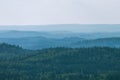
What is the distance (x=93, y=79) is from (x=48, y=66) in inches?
193

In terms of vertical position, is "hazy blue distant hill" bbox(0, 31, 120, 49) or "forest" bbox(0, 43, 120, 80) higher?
"forest" bbox(0, 43, 120, 80)

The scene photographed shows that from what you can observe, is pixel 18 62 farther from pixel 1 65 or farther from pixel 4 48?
pixel 4 48

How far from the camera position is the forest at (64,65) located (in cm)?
2172

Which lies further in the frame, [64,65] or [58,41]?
[58,41]

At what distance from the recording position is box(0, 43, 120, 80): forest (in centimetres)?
2172

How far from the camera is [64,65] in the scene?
84.3ft

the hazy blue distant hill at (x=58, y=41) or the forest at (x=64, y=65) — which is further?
the hazy blue distant hill at (x=58, y=41)

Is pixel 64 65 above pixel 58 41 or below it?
above

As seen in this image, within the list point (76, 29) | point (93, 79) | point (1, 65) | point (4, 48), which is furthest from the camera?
point (76, 29)

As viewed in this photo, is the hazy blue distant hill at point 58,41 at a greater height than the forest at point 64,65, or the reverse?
the forest at point 64,65

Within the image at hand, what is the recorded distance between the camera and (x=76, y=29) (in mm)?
90750

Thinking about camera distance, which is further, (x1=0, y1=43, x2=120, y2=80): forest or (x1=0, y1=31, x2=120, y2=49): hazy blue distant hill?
(x1=0, y1=31, x2=120, y2=49): hazy blue distant hill

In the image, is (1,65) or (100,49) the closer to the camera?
(1,65)

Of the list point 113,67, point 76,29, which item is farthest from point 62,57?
point 76,29
